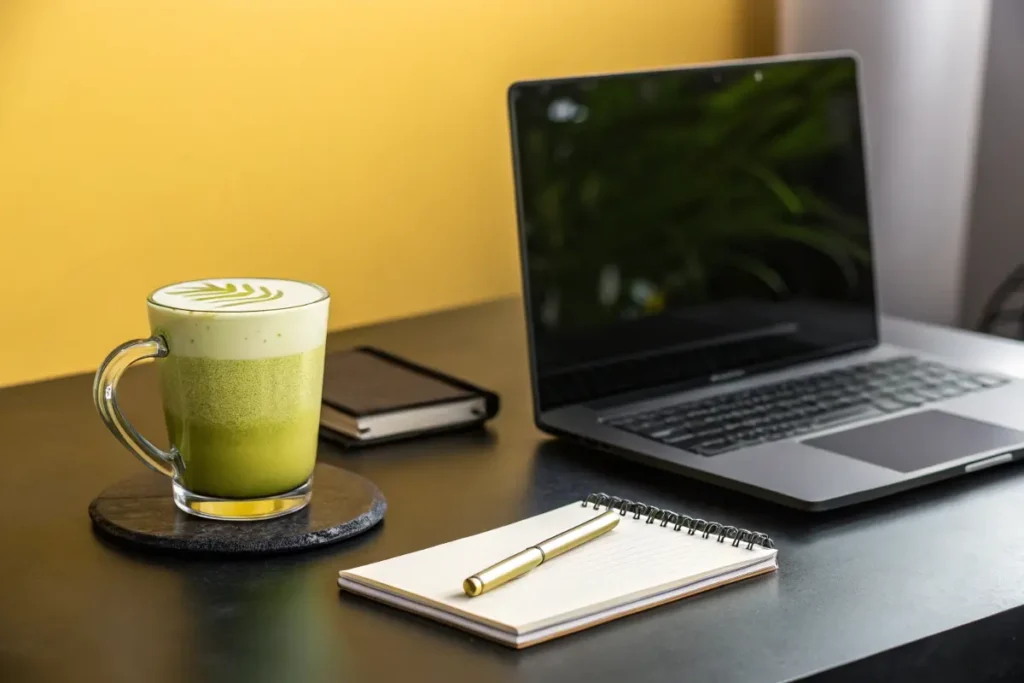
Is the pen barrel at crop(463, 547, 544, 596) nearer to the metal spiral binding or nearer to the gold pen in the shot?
the gold pen

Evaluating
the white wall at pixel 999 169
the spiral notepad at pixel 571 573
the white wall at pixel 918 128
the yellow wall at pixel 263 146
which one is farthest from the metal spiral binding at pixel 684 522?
the white wall at pixel 999 169

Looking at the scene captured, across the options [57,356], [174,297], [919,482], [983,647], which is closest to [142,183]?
[57,356]

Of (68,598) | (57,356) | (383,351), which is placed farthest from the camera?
(57,356)

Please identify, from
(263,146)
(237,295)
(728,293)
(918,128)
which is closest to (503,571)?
(237,295)

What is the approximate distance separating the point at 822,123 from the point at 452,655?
73cm

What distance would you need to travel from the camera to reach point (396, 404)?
1114mm

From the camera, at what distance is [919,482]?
3.20ft

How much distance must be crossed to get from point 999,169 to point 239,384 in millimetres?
1397

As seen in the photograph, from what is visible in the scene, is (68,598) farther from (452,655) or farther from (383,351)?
(383,351)

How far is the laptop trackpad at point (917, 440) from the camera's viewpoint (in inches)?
39.9

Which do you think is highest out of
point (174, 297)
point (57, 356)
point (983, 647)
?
point (174, 297)

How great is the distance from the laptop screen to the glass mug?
25cm

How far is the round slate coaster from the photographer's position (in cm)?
87

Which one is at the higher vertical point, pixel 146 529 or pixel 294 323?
pixel 294 323
